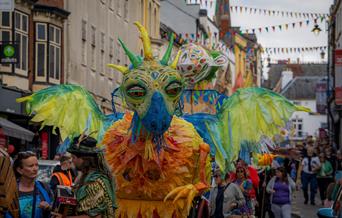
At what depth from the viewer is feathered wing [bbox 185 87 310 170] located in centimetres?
1068

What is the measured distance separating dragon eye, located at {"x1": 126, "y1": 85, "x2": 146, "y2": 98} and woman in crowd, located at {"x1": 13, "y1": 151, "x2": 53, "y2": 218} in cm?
145

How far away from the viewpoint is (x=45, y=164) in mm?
15195

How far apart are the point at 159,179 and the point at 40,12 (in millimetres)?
21466

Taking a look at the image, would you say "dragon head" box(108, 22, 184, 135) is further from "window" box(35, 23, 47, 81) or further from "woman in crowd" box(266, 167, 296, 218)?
"window" box(35, 23, 47, 81)

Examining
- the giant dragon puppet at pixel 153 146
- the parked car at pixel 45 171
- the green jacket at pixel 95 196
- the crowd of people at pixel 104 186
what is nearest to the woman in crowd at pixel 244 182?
the crowd of people at pixel 104 186

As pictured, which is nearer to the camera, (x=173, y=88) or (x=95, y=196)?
(x=95, y=196)

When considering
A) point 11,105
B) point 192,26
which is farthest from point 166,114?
point 192,26

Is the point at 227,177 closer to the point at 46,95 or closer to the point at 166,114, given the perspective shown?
the point at 46,95

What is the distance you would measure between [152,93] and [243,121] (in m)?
1.98

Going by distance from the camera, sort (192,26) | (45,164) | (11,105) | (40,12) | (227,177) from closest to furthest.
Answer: (227,177)
(45,164)
(11,105)
(40,12)
(192,26)

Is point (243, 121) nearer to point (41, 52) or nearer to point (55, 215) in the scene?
point (55, 215)

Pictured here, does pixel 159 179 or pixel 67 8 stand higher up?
pixel 67 8

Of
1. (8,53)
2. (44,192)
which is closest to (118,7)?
(8,53)

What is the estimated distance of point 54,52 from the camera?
100 ft
